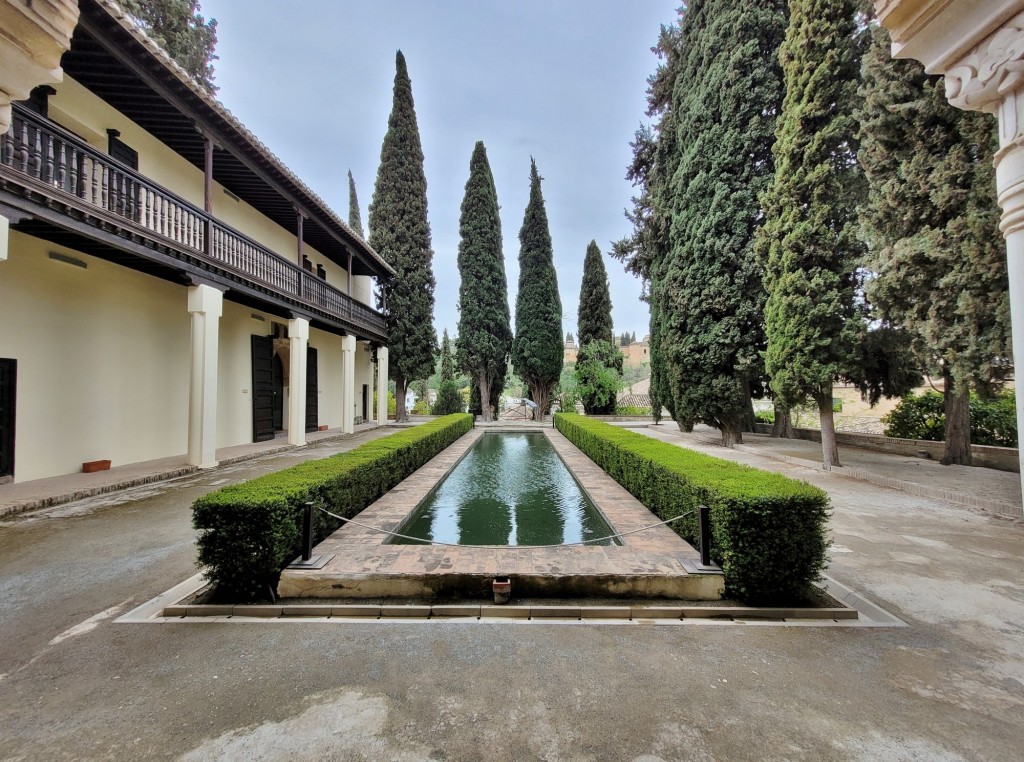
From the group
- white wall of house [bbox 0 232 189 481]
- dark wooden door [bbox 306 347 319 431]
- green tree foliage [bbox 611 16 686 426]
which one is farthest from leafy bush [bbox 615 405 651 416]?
white wall of house [bbox 0 232 189 481]

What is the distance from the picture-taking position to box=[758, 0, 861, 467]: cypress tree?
25.8 feet

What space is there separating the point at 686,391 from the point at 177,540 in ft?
36.5

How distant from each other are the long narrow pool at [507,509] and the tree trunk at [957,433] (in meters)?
7.95

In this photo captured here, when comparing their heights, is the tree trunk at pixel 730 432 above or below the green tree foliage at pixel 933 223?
below

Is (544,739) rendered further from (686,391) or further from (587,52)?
(587,52)

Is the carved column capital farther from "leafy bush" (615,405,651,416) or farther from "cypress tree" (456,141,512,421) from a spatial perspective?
"leafy bush" (615,405,651,416)

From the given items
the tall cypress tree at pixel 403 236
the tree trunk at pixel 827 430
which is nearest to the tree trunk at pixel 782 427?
the tree trunk at pixel 827 430

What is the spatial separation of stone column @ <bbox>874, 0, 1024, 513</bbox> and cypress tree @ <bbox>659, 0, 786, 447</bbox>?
811 cm

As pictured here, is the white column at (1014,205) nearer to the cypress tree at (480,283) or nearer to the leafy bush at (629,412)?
the cypress tree at (480,283)

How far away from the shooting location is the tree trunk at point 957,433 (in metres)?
8.59

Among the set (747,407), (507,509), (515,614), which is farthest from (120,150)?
(747,407)

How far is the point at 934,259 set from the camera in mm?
5973

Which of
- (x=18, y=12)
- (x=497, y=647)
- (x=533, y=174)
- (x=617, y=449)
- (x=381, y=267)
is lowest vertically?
(x=497, y=647)

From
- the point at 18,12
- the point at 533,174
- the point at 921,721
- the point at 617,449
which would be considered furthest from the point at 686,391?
the point at 533,174
